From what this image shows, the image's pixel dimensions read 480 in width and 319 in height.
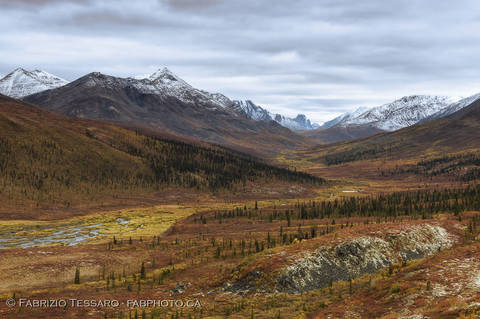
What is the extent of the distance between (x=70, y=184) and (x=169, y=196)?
43.9m

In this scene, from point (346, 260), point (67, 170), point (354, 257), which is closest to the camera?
point (346, 260)

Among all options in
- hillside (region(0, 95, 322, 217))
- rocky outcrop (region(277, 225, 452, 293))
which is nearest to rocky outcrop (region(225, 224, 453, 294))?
rocky outcrop (region(277, 225, 452, 293))

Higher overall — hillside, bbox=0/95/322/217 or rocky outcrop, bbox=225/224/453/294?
hillside, bbox=0/95/322/217

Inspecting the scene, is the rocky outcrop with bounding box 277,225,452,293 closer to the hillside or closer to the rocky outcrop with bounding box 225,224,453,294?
the rocky outcrop with bounding box 225,224,453,294

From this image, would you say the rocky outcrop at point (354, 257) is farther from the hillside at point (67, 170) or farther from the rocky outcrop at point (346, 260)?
the hillside at point (67, 170)

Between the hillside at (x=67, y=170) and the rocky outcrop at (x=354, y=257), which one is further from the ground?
the hillside at (x=67, y=170)

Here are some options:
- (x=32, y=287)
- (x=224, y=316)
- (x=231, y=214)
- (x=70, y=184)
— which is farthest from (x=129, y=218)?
(x=224, y=316)

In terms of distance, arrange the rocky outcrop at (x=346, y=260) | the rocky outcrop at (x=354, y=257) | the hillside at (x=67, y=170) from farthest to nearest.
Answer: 1. the hillside at (x=67, y=170)
2. the rocky outcrop at (x=354, y=257)
3. the rocky outcrop at (x=346, y=260)

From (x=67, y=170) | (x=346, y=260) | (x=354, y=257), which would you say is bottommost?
(x=346, y=260)

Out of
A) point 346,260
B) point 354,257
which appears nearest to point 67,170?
point 346,260

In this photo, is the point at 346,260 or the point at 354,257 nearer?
the point at 346,260

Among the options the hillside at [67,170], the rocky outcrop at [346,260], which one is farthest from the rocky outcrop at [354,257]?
the hillside at [67,170]

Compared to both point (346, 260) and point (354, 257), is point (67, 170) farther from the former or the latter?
point (354, 257)

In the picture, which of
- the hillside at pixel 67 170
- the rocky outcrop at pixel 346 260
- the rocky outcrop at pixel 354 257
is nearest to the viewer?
the rocky outcrop at pixel 346 260
